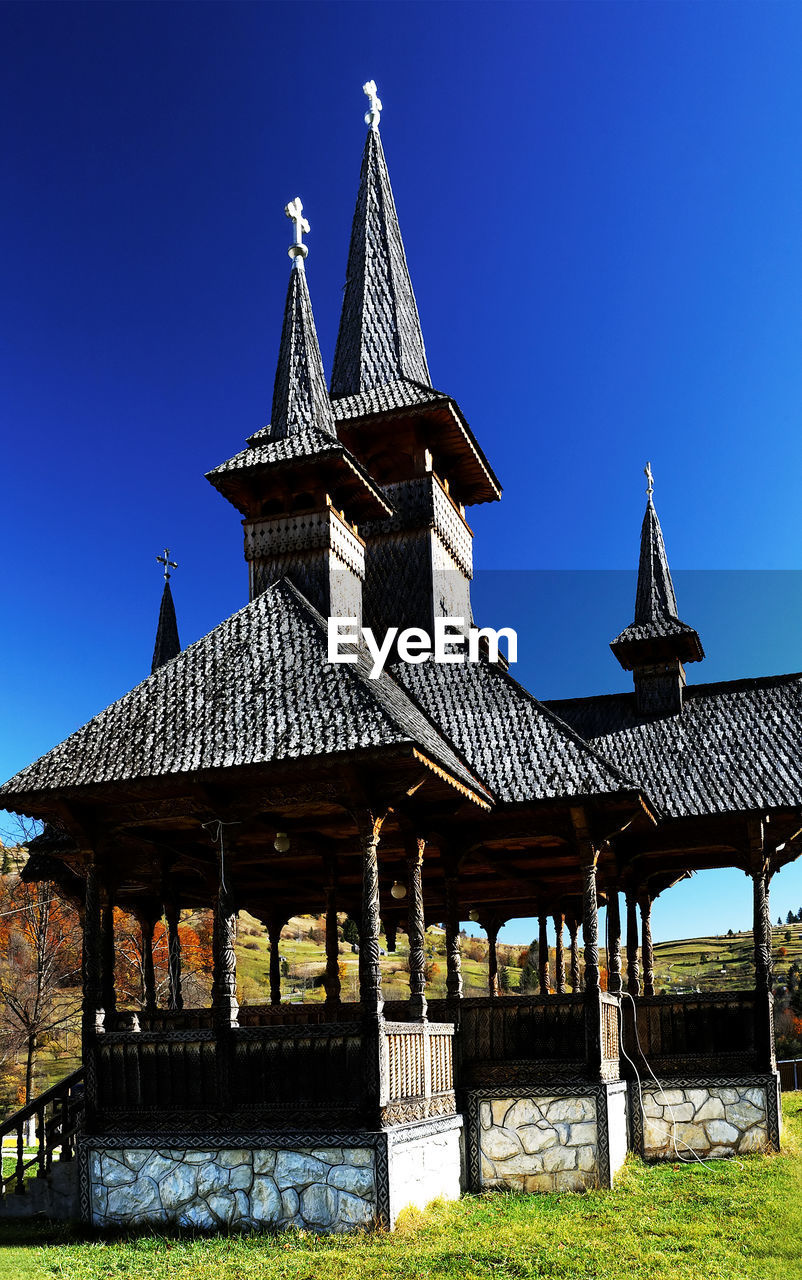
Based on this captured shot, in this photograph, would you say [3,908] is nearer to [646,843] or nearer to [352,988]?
[352,988]

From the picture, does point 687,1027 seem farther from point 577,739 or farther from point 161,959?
point 161,959

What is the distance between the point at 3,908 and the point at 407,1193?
26.8 m

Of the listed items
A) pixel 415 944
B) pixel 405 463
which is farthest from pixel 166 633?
pixel 415 944

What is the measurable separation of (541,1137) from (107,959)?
586 cm

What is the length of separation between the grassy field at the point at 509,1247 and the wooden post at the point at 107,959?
2524 millimetres

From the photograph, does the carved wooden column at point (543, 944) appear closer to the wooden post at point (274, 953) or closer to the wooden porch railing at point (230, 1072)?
the wooden post at point (274, 953)

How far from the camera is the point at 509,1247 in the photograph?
33.9 feet

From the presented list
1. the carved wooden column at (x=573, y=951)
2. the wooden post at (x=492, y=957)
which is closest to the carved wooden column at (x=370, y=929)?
the wooden post at (x=492, y=957)

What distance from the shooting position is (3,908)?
3494 cm

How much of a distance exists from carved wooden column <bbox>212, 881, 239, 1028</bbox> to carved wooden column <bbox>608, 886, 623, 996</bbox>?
6335 millimetres

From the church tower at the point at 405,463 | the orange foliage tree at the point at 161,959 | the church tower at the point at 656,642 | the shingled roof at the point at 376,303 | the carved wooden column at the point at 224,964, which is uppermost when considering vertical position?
the shingled roof at the point at 376,303

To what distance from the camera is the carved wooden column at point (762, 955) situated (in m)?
16.4

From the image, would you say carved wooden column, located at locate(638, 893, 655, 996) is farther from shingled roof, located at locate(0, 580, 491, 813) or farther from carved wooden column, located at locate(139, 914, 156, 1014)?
carved wooden column, located at locate(139, 914, 156, 1014)

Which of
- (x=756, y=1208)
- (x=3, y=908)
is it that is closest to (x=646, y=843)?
(x=756, y=1208)
